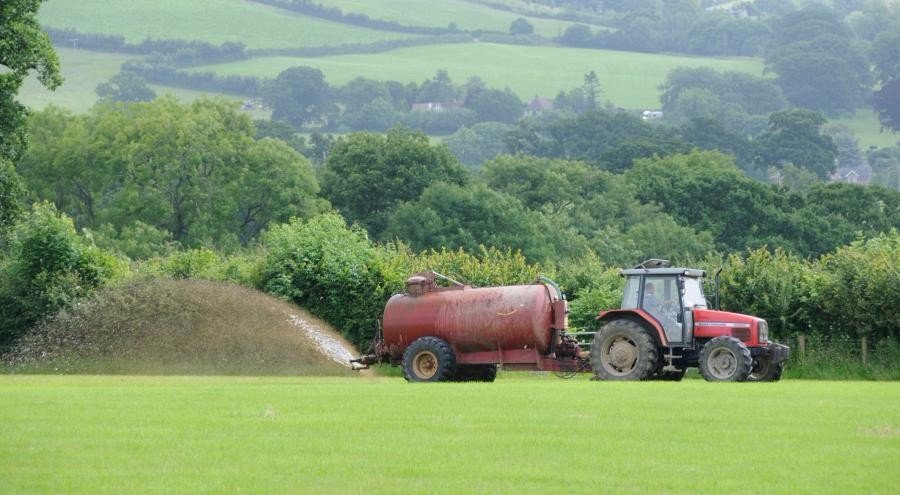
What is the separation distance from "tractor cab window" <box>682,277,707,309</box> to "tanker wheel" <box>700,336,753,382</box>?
4.47ft

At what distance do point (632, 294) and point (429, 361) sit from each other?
4.99m

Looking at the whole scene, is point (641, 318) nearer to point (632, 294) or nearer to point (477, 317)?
point (632, 294)

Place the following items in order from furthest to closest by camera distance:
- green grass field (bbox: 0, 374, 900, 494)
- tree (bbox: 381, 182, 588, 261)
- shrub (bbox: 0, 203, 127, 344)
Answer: tree (bbox: 381, 182, 588, 261)
shrub (bbox: 0, 203, 127, 344)
green grass field (bbox: 0, 374, 900, 494)

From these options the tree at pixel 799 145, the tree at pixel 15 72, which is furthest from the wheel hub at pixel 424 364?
the tree at pixel 799 145

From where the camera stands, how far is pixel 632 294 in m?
37.6

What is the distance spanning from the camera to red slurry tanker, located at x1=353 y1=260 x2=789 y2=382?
119 ft

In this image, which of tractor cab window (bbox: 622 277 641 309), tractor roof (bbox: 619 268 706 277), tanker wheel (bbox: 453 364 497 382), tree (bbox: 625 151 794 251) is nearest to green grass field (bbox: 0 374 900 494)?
tractor roof (bbox: 619 268 706 277)

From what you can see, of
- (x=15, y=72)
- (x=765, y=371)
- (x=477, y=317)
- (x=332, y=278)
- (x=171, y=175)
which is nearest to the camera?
(x=765, y=371)

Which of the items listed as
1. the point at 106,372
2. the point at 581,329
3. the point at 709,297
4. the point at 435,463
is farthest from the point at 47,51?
the point at 435,463

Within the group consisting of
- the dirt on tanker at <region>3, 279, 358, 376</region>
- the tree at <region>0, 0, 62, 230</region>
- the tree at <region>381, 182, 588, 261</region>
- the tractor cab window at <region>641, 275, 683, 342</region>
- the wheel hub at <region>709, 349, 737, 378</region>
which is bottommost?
the tree at <region>381, 182, 588, 261</region>

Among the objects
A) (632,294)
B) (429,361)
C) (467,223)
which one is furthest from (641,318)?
(467,223)

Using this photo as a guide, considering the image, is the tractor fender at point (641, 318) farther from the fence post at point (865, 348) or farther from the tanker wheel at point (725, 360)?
the fence post at point (865, 348)

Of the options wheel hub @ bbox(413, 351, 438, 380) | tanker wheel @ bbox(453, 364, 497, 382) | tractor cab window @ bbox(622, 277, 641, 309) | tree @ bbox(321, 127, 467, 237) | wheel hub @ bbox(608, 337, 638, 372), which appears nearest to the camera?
wheel hub @ bbox(608, 337, 638, 372)

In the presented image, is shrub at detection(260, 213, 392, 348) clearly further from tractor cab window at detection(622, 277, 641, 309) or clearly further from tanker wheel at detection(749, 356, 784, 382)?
tanker wheel at detection(749, 356, 784, 382)
